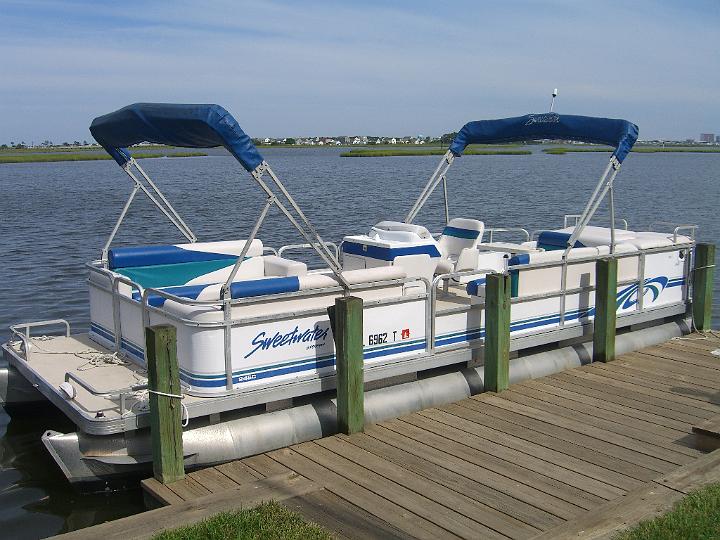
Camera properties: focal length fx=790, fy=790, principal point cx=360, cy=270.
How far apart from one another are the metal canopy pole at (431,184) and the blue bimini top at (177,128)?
3.40 m

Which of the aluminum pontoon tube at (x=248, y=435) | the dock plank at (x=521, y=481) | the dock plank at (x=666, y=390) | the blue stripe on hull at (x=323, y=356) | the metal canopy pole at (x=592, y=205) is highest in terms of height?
the metal canopy pole at (x=592, y=205)

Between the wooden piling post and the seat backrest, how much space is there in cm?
160

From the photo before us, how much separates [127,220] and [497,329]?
20300mm

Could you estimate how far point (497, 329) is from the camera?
772cm

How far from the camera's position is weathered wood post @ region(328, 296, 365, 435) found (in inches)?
264

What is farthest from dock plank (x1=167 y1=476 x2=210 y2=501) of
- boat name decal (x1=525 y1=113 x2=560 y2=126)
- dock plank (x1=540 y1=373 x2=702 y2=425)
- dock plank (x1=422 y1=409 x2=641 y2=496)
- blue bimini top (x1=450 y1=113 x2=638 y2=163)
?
boat name decal (x1=525 y1=113 x2=560 y2=126)

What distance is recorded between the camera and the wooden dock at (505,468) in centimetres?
523

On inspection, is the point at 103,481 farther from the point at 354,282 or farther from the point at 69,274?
the point at 69,274

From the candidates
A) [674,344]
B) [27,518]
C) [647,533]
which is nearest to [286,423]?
[27,518]

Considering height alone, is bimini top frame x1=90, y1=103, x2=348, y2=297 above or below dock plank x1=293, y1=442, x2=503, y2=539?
above

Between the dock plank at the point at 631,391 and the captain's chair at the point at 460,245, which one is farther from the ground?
the captain's chair at the point at 460,245

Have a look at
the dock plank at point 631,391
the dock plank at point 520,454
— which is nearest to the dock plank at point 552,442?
the dock plank at point 520,454

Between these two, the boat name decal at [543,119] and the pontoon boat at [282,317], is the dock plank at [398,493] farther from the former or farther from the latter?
the boat name decal at [543,119]

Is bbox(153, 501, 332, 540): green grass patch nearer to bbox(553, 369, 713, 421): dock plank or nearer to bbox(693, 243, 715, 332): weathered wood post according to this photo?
bbox(553, 369, 713, 421): dock plank
